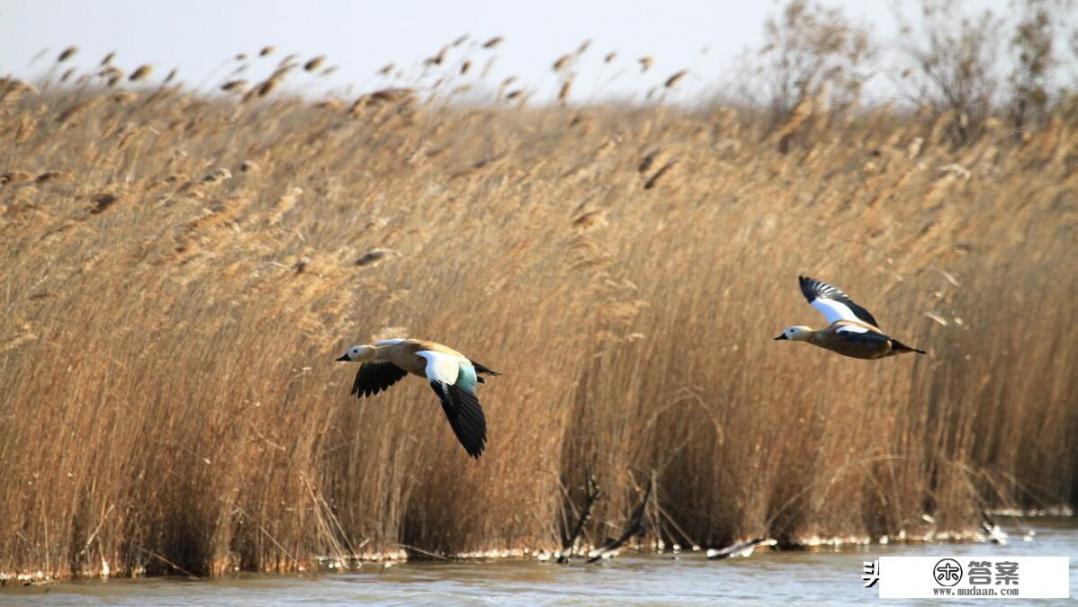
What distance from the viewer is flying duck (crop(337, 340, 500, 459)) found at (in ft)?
21.4

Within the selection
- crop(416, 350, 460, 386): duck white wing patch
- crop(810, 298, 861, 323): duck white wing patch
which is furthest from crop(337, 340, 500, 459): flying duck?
crop(810, 298, 861, 323): duck white wing patch

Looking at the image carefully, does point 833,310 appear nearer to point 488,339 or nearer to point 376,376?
point 488,339

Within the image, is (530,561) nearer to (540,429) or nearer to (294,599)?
(540,429)

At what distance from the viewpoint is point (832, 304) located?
8.38m

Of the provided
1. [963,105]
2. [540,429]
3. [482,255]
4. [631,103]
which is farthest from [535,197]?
[963,105]

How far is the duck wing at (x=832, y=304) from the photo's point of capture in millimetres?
8195

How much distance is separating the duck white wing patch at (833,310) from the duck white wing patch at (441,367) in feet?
6.53

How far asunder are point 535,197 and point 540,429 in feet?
4.45

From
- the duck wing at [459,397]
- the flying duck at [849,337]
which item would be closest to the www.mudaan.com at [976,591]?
the flying duck at [849,337]

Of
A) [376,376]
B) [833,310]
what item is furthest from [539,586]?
[833,310]

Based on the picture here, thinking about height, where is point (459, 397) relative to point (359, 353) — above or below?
below

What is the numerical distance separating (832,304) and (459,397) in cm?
236

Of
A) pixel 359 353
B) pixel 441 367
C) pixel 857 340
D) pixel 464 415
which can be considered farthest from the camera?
pixel 857 340

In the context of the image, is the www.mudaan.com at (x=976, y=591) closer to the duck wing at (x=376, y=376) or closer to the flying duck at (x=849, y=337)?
the flying duck at (x=849, y=337)
